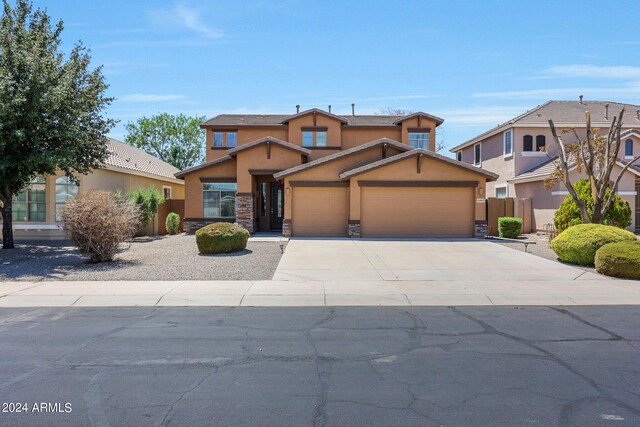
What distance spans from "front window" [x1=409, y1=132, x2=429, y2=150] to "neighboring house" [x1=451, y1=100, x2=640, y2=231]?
452cm

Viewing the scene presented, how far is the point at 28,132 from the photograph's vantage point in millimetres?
14977

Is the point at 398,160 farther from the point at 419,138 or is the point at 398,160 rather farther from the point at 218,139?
the point at 218,139

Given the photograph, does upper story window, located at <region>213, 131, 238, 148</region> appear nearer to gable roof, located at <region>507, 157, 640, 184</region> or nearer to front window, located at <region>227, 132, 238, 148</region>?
front window, located at <region>227, 132, 238, 148</region>

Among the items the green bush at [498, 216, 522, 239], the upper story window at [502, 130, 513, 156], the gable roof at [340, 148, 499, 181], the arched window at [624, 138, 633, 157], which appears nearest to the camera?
the gable roof at [340, 148, 499, 181]

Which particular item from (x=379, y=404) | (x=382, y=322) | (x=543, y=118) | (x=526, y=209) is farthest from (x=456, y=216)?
(x=379, y=404)

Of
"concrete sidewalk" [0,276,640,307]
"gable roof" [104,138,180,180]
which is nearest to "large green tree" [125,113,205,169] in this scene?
"gable roof" [104,138,180,180]

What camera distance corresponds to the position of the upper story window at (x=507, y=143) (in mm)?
27753

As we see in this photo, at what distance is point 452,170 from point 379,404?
1866 cm

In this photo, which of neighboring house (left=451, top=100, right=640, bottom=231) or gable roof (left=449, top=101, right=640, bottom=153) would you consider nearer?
neighboring house (left=451, top=100, right=640, bottom=231)

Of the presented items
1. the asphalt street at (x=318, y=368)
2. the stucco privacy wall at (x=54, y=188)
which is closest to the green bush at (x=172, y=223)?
the stucco privacy wall at (x=54, y=188)

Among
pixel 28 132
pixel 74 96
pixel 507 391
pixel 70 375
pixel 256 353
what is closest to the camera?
pixel 507 391

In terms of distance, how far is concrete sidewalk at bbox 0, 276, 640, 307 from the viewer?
9.43m

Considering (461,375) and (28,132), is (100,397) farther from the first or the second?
(28,132)

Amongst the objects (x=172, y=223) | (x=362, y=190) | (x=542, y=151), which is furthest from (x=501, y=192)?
(x=172, y=223)
